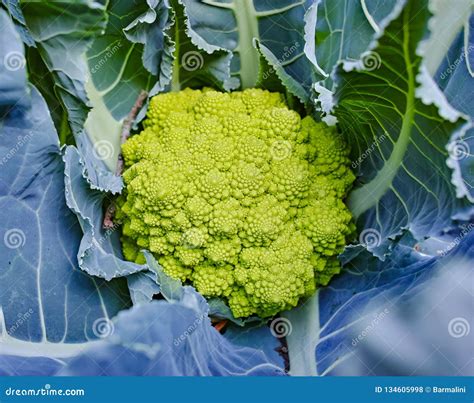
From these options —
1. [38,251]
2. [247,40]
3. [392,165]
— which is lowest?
[38,251]

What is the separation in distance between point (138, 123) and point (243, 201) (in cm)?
42

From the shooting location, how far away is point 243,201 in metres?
1.74

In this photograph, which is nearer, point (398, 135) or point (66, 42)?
point (398, 135)

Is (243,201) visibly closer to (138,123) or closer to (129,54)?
(138,123)

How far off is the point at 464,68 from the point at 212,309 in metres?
A: 0.95

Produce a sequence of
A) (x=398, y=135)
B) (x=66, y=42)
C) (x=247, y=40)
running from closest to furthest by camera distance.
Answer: (x=398, y=135)
(x=66, y=42)
(x=247, y=40)

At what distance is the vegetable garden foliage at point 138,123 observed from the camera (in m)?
1.56

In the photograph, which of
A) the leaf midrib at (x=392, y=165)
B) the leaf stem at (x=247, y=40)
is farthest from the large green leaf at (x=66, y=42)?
the leaf midrib at (x=392, y=165)

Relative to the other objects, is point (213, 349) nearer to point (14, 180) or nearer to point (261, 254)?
point (261, 254)

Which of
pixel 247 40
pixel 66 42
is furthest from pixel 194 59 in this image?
pixel 66 42

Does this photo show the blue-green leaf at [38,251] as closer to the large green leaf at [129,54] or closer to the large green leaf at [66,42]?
the large green leaf at [66,42]

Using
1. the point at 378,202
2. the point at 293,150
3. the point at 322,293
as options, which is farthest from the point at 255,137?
the point at 322,293

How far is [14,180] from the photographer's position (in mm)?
1684

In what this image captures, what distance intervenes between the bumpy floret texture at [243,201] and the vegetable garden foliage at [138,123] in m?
0.07
